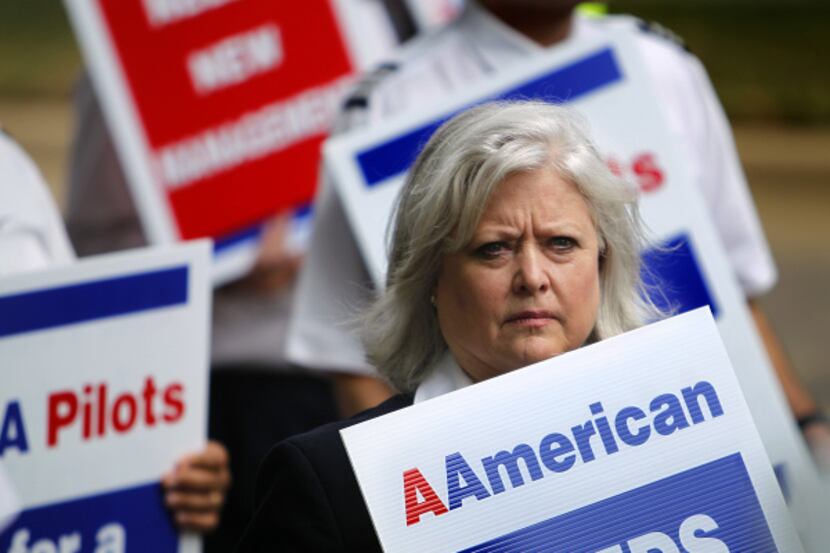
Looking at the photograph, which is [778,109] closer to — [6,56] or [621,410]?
[6,56]

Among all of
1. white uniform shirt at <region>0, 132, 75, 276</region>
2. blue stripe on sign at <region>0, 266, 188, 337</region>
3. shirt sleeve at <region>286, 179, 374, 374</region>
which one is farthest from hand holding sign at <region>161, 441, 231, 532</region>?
shirt sleeve at <region>286, 179, 374, 374</region>

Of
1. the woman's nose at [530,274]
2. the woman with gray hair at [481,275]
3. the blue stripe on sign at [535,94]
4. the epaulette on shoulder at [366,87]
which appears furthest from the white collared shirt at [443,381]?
the epaulette on shoulder at [366,87]

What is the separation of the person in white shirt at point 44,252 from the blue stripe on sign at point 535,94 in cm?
65

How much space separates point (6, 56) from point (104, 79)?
423 inches

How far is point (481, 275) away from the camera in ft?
9.11

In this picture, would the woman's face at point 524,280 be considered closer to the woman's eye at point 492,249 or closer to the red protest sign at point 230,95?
the woman's eye at point 492,249

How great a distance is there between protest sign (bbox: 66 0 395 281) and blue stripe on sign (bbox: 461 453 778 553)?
2423 millimetres

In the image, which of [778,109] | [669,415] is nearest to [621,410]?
[669,415]

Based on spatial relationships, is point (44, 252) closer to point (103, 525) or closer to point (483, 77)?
point (103, 525)

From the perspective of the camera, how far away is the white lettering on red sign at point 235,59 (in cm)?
504

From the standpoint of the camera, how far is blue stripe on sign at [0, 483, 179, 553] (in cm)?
342

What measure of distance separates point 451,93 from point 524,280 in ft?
4.59

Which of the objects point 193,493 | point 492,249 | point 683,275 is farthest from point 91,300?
point 683,275

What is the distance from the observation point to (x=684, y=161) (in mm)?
4078
